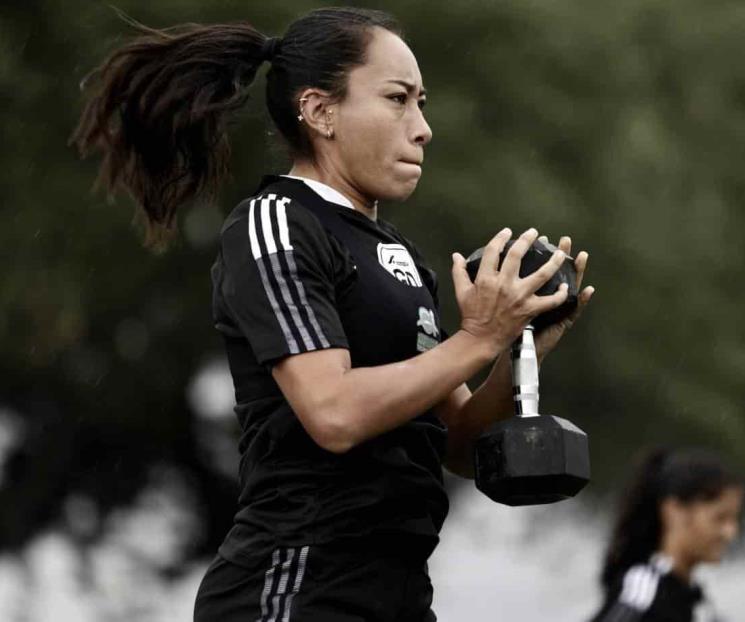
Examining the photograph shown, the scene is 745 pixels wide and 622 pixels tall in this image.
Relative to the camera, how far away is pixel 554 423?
386 centimetres

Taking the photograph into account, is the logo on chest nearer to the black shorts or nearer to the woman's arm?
the woman's arm

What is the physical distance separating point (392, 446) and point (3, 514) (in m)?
9.15

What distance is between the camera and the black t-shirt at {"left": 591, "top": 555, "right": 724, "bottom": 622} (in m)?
6.27

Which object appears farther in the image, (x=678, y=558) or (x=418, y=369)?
(x=678, y=558)

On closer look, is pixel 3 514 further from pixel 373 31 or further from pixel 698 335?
pixel 373 31

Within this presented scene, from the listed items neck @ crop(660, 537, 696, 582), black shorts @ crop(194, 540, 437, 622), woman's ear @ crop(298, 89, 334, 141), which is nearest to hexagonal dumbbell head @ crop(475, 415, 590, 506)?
black shorts @ crop(194, 540, 437, 622)

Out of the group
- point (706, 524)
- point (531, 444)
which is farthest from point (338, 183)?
point (706, 524)

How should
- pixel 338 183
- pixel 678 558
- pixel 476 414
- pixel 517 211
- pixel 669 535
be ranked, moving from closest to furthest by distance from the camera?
pixel 338 183 < pixel 476 414 < pixel 678 558 < pixel 669 535 < pixel 517 211

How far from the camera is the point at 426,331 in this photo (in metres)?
4.07

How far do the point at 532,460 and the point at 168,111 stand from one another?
1199mm

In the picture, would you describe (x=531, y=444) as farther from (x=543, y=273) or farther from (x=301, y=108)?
(x=301, y=108)

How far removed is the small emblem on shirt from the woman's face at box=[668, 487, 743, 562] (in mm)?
2788

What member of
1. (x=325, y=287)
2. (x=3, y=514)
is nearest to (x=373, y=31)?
(x=325, y=287)

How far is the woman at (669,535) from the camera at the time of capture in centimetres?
636
